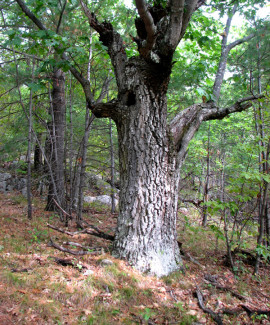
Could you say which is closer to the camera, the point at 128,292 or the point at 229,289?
the point at 128,292

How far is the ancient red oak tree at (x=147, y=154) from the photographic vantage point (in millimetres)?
3572

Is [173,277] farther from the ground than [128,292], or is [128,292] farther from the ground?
[128,292]

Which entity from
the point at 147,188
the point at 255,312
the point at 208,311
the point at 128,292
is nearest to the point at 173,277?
the point at 208,311

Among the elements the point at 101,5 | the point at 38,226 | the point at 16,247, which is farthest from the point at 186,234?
the point at 101,5

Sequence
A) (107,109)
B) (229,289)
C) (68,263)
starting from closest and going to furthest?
(68,263) → (229,289) → (107,109)

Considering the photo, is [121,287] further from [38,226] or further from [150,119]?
[38,226]

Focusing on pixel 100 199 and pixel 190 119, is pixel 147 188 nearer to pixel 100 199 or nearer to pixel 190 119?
pixel 190 119

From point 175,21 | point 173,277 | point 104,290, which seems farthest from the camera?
point 173,277

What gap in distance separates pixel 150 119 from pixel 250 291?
135 inches

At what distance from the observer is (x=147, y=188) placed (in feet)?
12.0

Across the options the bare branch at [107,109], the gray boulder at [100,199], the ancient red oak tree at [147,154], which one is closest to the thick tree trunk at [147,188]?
the ancient red oak tree at [147,154]

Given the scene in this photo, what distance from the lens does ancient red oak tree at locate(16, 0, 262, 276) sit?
11.7 ft

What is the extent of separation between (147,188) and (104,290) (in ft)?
5.09

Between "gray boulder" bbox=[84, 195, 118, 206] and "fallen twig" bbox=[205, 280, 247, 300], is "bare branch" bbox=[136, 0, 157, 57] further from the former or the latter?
"gray boulder" bbox=[84, 195, 118, 206]
